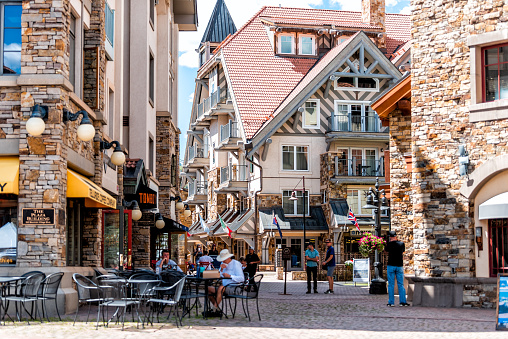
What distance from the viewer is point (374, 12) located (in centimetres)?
5584

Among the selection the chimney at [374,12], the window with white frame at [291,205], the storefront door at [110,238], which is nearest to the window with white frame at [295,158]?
the window with white frame at [291,205]

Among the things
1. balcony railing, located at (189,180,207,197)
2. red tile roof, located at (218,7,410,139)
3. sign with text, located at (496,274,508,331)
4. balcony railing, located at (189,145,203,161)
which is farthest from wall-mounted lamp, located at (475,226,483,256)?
balcony railing, located at (189,180,207,197)

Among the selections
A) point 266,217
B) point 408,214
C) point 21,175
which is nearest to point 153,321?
point 21,175

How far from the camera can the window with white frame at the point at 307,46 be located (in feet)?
180

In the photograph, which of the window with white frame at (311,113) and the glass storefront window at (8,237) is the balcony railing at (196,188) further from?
the glass storefront window at (8,237)

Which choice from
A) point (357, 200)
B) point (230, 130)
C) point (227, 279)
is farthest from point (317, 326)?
point (230, 130)

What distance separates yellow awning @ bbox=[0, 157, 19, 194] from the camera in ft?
53.4

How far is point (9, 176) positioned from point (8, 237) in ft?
4.25

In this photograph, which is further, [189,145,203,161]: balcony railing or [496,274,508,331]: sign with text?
[189,145,203,161]: balcony railing

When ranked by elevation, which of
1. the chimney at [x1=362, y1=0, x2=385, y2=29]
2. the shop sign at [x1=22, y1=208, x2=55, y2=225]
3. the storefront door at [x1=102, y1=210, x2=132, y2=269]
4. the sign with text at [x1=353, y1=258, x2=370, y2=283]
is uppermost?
the chimney at [x1=362, y1=0, x2=385, y2=29]

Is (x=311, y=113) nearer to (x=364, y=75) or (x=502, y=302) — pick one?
(x=364, y=75)

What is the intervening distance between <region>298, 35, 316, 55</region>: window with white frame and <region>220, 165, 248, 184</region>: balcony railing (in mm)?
8651

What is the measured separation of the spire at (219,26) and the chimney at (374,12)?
2000 centimetres

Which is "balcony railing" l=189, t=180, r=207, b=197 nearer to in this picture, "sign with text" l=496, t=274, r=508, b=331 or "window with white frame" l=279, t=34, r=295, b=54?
"window with white frame" l=279, t=34, r=295, b=54
